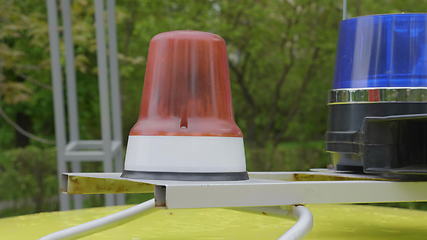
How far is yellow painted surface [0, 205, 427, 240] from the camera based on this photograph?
1941 mm

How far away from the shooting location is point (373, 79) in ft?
5.91

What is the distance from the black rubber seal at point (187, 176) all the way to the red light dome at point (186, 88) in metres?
0.09

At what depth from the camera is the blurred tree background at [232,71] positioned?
1024cm

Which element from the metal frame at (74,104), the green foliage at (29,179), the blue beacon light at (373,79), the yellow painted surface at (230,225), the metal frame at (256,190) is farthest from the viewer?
the green foliage at (29,179)

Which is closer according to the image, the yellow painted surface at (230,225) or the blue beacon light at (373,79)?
the blue beacon light at (373,79)

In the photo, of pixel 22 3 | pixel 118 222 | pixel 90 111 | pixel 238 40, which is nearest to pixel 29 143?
pixel 90 111

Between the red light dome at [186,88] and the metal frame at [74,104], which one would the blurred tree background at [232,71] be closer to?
the metal frame at [74,104]

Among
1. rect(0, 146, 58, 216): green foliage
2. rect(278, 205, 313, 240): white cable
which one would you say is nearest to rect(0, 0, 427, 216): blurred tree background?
rect(0, 146, 58, 216): green foliage

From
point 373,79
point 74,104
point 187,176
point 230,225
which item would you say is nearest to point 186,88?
point 187,176

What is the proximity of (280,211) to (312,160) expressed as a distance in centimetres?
998

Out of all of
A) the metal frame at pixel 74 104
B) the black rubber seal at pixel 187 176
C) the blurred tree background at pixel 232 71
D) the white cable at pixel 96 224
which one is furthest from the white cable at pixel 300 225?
the blurred tree background at pixel 232 71

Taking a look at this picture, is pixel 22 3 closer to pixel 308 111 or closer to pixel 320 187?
pixel 308 111

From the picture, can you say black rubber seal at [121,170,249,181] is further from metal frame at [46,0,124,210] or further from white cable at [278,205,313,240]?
metal frame at [46,0,124,210]

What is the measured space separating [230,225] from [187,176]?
544mm
